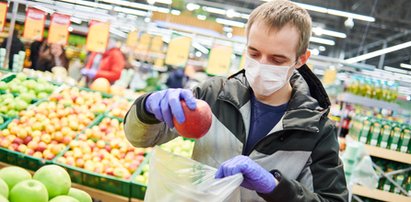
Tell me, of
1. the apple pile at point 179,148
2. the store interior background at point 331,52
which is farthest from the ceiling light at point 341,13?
the apple pile at point 179,148

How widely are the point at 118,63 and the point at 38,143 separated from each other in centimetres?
262

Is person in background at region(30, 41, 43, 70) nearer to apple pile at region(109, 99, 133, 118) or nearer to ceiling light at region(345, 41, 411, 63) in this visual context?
apple pile at region(109, 99, 133, 118)

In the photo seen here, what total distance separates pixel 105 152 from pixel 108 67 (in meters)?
2.58

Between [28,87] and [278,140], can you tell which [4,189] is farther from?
[28,87]

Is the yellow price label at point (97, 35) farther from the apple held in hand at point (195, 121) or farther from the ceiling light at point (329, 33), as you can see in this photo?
the ceiling light at point (329, 33)

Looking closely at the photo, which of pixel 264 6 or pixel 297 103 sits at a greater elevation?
pixel 264 6

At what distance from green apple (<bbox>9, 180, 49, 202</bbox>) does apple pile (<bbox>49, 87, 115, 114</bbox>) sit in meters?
2.74

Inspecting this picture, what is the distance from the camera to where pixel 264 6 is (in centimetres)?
143

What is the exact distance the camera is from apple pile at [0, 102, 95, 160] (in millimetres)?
3373

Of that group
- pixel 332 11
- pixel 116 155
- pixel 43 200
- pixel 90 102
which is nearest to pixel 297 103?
pixel 43 200

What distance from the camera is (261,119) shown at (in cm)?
148

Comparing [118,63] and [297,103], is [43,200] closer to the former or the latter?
[297,103]

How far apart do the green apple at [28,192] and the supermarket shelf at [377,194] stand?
159 inches

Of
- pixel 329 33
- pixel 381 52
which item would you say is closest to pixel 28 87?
pixel 329 33
